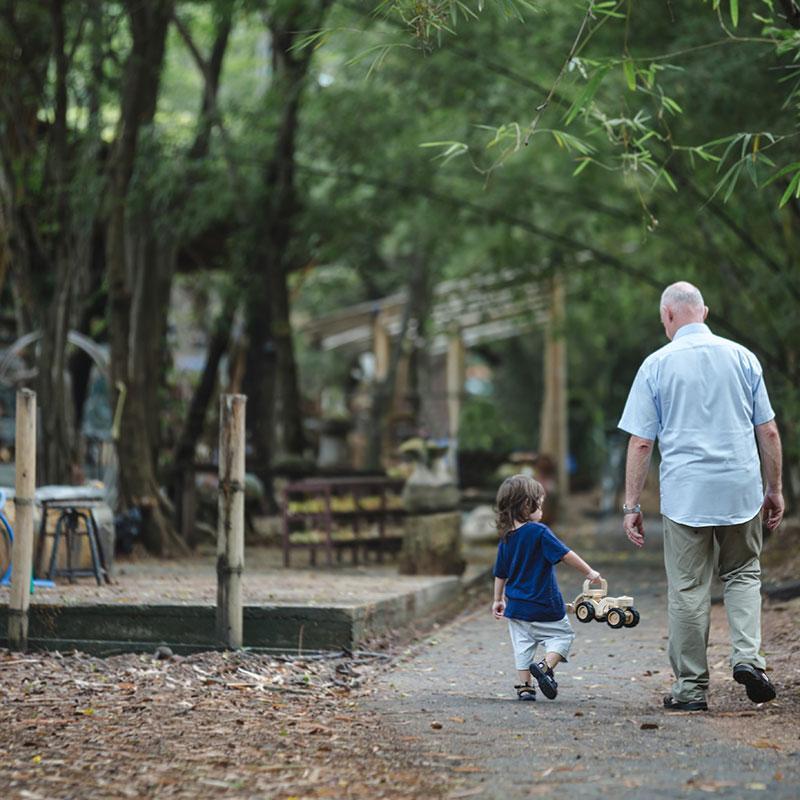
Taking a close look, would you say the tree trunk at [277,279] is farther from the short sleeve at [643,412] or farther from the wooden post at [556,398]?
the short sleeve at [643,412]

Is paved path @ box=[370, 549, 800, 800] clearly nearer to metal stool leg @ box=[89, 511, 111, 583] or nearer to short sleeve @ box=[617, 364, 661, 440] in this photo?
short sleeve @ box=[617, 364, 661, 440]

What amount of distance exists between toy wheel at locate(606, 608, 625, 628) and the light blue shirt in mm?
500

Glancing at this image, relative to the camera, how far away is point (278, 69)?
17.4m

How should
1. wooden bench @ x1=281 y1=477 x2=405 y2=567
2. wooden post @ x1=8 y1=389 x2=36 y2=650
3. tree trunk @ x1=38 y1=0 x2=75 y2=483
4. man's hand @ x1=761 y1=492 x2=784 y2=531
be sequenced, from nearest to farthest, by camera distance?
man's hand @ x1=761 y1=492 x2=784 y2=531 < wooden post @ x1=8 y1=389 x2=36 y2=650 < tree trunk @ x1=38 y1=0 x2=75 y2=483 < wooden bench @ x1=281 y1=477 x2=405 y2=567

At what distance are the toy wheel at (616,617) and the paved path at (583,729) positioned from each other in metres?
0.38

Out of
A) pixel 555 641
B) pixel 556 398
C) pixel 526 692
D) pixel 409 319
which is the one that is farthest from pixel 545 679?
pixel 409 319

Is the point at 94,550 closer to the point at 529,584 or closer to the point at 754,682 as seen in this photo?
the point at 529,584

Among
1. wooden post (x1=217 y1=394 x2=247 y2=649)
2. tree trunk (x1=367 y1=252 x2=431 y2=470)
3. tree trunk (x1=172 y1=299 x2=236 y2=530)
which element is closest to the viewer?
wooden post (x1=217 y1=394 x2=247 y2=649)

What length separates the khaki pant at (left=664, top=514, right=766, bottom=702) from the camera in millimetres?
5977

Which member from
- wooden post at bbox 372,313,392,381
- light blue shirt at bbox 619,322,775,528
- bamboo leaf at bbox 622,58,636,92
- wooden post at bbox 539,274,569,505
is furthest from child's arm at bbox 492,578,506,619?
wooden post at bbox 372,313,392,381

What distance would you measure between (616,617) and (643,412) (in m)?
0.93

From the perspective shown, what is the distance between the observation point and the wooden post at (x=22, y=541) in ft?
25.2

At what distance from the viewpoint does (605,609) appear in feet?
20.4

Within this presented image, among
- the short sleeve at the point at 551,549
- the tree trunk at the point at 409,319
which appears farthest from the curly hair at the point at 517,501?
the tree trunk at the point at 409,319
